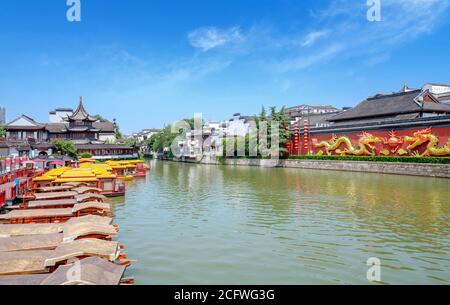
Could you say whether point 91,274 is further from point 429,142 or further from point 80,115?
point 80,115

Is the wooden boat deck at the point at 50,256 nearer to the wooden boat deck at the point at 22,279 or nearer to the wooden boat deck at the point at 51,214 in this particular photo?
the wooden boat deck at the point at 22,279

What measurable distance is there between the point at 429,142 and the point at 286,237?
24.9 metres

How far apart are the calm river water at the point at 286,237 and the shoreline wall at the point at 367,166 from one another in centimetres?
1041

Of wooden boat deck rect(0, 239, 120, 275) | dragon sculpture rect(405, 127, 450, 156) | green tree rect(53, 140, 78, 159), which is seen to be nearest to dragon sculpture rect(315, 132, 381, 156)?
dragon sculpture rect(405, 127, 450, 156)

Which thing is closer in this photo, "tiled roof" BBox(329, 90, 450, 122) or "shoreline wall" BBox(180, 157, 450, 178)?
"shoreline wall" BBox(180, 157, 450, 178)

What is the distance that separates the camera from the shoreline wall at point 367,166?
95.3ft

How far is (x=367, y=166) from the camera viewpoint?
115 ft

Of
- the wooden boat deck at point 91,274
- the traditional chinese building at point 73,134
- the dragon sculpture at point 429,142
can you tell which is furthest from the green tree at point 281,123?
the wooden boat deck at point 91,274

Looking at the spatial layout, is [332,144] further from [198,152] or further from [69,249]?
[69,249]

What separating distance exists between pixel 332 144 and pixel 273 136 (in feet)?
27.6

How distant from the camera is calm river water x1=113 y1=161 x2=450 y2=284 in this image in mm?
8336

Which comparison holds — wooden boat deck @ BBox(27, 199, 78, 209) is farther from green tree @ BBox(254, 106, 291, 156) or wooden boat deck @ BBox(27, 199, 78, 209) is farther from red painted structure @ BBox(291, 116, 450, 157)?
green tree @ BBox(254, 106, 291, 156)

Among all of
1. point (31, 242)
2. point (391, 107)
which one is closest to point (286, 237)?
point (31, 242)

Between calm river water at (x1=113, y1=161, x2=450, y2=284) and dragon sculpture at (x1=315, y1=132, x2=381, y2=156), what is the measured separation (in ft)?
53.7
